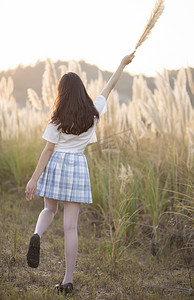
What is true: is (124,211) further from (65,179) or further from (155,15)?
(155,15)

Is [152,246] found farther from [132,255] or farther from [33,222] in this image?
[33,222]

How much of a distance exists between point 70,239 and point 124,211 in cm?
67

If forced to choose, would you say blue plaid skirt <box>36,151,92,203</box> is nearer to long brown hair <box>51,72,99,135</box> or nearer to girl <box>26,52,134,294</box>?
girl <box>26,52,134,294</box>

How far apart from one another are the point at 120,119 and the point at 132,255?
1.95m

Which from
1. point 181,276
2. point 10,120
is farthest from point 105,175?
point 10,120

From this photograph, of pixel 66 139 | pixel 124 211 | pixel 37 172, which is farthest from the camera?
pixel 124 211

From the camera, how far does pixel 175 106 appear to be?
170 inches

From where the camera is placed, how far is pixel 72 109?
8.38ft

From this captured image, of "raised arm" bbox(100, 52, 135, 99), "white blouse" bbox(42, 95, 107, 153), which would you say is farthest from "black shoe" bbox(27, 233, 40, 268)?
"raised arm" bbox(100, 52, 135, 99)

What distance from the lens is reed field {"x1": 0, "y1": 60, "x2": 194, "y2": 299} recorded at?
2.70 m

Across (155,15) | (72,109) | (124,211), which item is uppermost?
(155,15)

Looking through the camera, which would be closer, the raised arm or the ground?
the ground

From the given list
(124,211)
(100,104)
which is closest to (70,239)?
(124,211)

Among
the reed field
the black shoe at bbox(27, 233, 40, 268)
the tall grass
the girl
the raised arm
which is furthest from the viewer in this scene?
the tall grass
